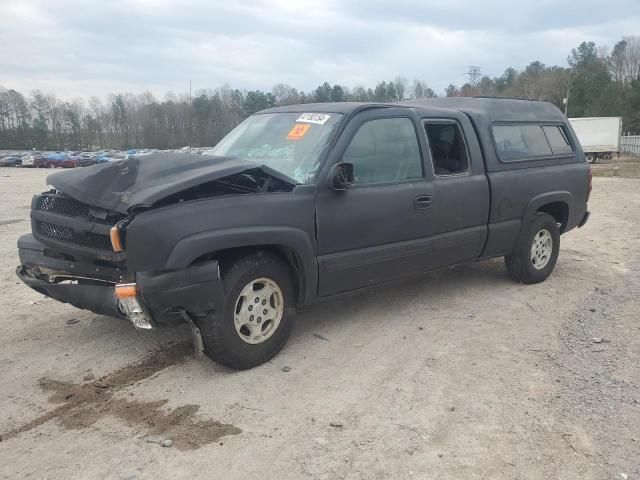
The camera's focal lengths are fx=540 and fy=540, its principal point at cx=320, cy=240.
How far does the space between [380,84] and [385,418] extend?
67.0 metres

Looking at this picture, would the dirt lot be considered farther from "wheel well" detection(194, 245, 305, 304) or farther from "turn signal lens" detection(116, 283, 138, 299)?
"turn signal lens" detection(116, 283, 138, 299)

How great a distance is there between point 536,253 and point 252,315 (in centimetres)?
388

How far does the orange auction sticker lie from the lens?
15.1 ft

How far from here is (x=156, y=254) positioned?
3.34 metres

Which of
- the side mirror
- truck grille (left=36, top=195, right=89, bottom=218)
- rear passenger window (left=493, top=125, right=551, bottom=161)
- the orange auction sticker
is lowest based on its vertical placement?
truck grille (left=36, top=195, right=89, bottom=218)

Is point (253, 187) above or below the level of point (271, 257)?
above

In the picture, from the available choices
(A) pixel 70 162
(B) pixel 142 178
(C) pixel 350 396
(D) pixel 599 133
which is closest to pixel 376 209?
(C) pixel 350 396

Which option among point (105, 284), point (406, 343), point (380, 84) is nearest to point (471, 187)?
point (406, 343)

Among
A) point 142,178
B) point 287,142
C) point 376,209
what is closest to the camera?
point 142,178

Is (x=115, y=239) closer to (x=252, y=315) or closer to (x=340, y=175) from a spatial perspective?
(x=252, y=315)

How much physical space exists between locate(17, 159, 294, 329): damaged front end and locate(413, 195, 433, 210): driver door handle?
132cm

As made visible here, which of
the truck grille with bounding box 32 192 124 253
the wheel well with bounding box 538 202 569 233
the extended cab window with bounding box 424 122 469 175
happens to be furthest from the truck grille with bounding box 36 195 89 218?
the wheel well with bounding box 538 202 569 233

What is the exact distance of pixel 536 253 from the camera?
630cm

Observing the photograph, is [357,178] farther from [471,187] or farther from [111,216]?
[111,216]
